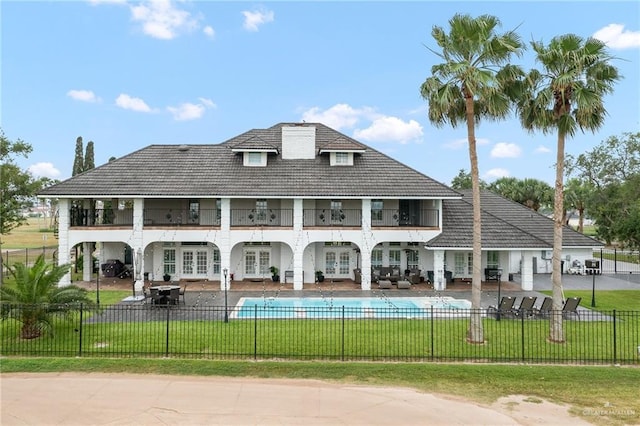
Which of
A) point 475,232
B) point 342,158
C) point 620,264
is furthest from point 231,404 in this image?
point 620,264

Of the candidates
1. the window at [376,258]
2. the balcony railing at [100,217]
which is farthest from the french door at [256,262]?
the balcony railing at [100,217]

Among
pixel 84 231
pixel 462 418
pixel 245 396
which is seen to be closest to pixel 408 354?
pixel 462 418

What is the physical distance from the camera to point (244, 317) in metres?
17.3

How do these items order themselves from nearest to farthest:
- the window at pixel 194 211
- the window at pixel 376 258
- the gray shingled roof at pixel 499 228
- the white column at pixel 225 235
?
the gray shingled roof at pixel 499 228, the white column at pixel 225 235, the window at pixel 194 211, the window at pixel 376 258

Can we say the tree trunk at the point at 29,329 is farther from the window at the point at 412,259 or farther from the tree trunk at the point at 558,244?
the window at the point at 412,259

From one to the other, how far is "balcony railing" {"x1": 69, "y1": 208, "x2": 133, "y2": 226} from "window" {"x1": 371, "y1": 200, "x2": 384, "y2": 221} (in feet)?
51.1

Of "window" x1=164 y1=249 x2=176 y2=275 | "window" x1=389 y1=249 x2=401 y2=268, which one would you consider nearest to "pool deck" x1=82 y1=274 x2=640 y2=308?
"window" x1=164 y1=249 x2=176 y2=275

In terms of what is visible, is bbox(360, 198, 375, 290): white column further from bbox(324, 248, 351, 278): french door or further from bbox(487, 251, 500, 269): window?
bbox(487, 251, 500, 269): window

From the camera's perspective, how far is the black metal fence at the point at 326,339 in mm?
12414

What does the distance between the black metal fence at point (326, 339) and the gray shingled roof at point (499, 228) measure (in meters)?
7.54

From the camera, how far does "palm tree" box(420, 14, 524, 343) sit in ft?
44.2

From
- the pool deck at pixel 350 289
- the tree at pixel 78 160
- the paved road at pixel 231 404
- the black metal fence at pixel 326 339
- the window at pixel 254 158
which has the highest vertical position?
the tree at pixel 78 160

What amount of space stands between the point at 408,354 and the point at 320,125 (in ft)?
70.6

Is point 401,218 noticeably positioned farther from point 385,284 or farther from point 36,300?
point 36,300
